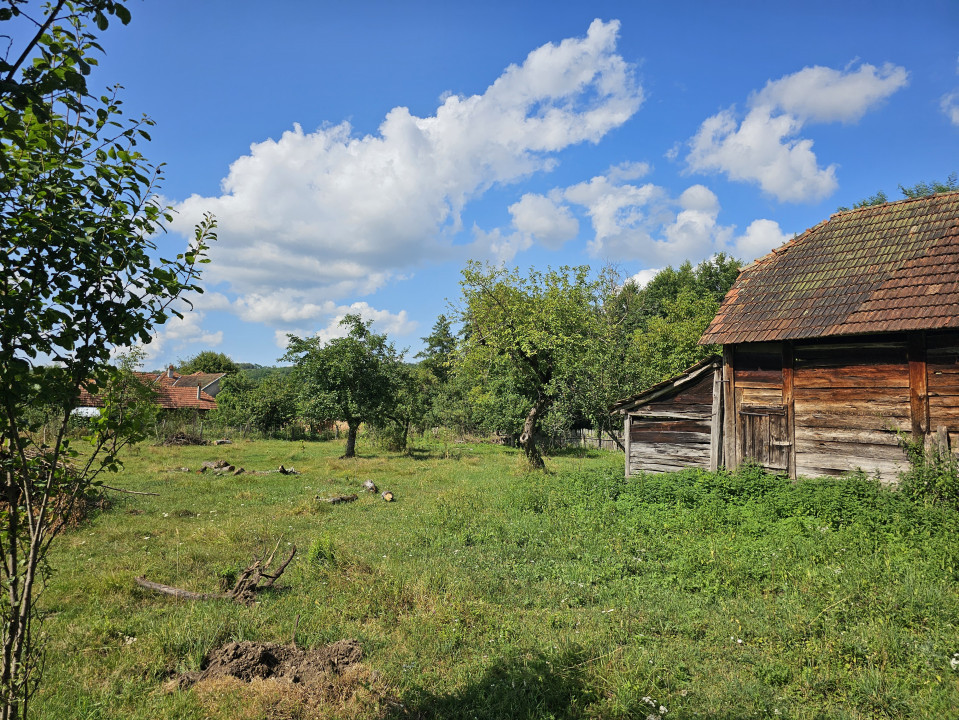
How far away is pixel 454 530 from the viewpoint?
10727 mm

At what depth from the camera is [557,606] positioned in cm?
689

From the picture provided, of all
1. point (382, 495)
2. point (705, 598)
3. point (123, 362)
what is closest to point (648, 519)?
point (705, 598)

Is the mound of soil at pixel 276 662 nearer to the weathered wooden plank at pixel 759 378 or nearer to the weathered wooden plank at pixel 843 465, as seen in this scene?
the weathered wooden plank at pixel 843 465

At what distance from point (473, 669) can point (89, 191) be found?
5193mm

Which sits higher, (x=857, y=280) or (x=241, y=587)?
(x=857, y=280)

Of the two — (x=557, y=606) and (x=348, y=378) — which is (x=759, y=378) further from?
(x=348, y=378)

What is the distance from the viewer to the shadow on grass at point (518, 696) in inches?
181

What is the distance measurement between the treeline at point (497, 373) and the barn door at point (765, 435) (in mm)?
6888

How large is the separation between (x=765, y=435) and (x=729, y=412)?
907 millimetres

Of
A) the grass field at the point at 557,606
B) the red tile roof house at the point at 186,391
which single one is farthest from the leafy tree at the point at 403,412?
the red tile roof house at the point at 186,391

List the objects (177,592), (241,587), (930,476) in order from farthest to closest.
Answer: (930,476)
(241,587)
(177,592)

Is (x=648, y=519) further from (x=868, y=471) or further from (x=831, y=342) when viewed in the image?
(x=831, y=342)

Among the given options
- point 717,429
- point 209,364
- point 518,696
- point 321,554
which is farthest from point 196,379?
point 518,696

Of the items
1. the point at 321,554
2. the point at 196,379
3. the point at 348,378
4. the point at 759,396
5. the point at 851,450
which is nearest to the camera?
the point at 321,554
